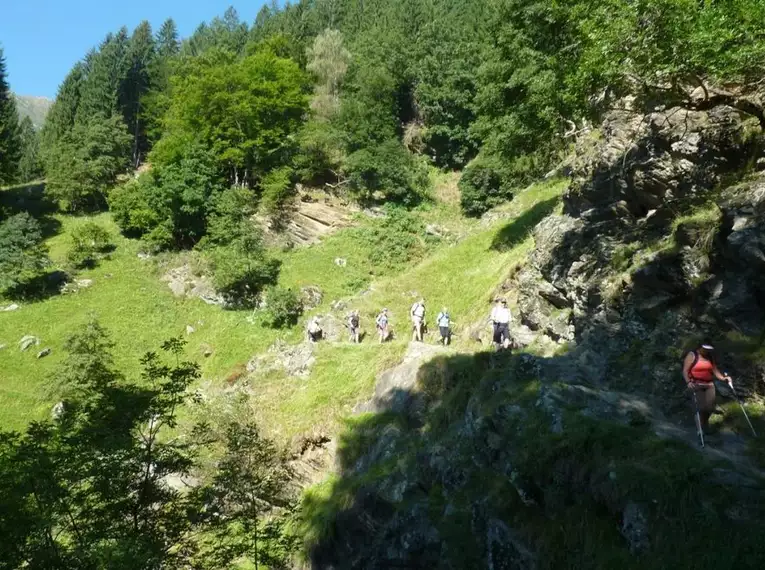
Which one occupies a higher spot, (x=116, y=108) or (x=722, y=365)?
(x=116, y=108)

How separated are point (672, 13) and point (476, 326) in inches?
369

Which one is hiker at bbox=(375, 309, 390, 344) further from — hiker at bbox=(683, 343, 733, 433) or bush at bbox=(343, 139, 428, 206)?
bush at bbox=(343, 139, 428, 206)

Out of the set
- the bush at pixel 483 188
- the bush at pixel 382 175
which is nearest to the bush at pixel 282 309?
the bush at pixel 382 175

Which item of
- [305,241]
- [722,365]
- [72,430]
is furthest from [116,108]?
[722,365]

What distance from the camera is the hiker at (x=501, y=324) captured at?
520 inches

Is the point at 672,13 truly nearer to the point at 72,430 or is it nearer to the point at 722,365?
the point at 722,365

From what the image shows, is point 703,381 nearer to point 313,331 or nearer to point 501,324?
point 501,324

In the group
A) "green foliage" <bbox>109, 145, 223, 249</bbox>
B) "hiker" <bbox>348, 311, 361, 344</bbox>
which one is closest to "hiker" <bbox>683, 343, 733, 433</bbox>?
"hiker" <bbox>348, 311, 361, 344</bbox>

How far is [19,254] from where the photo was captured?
2797 cm

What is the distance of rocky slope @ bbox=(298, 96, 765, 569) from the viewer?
19.5 feet

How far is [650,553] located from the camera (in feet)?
18.1

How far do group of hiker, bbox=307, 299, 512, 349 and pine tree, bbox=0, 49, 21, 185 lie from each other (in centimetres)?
3130

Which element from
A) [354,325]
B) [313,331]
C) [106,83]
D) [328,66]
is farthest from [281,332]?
→ [106,83]

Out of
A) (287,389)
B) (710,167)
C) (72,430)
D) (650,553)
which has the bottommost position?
(287,389)
